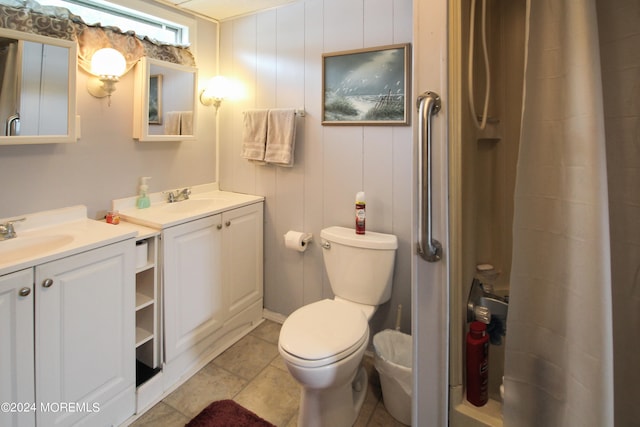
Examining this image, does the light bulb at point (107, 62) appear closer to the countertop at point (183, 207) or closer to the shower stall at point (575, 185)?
the countertop at point (183, 207)

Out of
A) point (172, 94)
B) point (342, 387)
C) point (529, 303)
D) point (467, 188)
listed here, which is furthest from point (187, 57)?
point (529, 303)

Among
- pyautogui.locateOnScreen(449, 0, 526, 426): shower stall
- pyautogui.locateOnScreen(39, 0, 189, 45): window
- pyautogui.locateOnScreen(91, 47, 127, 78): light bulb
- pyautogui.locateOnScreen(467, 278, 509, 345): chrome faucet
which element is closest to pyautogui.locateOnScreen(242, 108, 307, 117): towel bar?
pyautogui.locateOnScreen(39, 0, 189, 45): window

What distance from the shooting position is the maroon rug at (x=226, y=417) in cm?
167

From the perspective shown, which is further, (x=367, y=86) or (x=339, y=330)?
(x=367, y=86)

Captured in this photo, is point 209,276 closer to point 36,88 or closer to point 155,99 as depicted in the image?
point 155,99

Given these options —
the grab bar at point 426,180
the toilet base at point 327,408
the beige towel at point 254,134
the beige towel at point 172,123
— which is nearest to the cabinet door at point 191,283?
the beige towel at point 254,134

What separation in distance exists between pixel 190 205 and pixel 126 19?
115cm

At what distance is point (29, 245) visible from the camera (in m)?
1.59

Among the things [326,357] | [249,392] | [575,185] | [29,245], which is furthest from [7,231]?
[575,185]

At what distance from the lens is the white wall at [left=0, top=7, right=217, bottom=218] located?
168 cm

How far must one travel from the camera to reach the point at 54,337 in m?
1.38

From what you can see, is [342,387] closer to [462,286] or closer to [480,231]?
[462,286]

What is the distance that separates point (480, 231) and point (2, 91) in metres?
2.11

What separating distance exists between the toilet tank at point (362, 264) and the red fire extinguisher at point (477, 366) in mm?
764
